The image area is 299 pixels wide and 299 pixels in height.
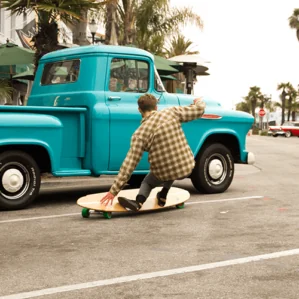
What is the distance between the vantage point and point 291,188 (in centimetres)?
1102

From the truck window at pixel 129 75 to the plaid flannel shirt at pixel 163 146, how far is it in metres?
1.62

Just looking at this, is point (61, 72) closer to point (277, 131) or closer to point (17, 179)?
point (17, 179)

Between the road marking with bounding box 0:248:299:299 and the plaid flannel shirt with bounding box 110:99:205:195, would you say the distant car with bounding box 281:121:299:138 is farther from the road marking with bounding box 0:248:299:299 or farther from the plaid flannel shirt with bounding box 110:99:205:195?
the road marking with bounding box 0:248:299:299

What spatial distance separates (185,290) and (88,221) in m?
3.32

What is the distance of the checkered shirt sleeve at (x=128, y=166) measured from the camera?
750 centimetres

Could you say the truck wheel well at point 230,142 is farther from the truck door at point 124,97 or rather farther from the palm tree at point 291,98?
the palm tree at point 291,98

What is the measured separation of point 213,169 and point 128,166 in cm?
281

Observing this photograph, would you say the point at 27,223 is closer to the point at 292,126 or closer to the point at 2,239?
the point at 2,239

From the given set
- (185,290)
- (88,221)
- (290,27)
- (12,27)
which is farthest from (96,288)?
(290,27)

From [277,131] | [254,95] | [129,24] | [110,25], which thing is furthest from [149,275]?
[254,95]

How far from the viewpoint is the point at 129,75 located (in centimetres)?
961

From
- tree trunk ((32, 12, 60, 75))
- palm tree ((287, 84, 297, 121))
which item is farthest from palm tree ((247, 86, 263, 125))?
tree trunk ((32, 12, 60, 75))

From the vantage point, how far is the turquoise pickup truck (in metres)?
8.35

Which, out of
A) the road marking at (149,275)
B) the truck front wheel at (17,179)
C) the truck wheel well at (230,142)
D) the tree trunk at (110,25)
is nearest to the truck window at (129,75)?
the truck wheel well at (230,142)
